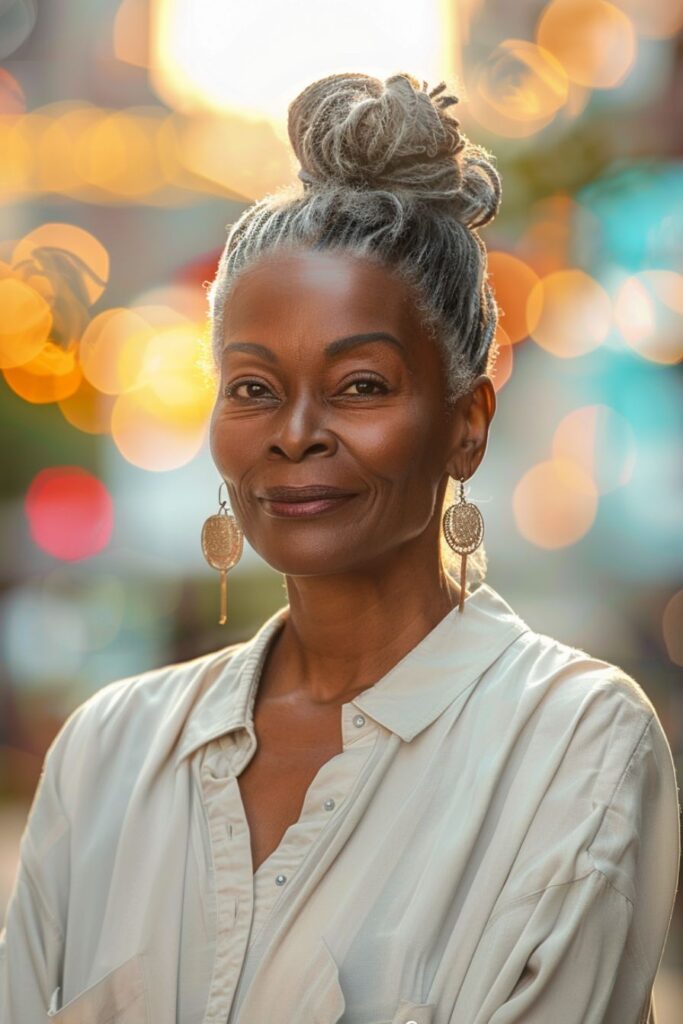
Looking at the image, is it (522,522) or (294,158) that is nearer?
(294,158)

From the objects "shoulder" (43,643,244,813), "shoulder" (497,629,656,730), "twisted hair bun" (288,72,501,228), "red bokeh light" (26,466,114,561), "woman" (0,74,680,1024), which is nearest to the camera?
"woman" (0,74,680,1024)

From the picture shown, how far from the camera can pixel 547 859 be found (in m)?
1.84

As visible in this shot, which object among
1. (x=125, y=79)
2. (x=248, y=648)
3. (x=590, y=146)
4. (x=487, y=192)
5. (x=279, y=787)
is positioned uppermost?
(x=125, y=79)

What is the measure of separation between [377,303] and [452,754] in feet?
2.25

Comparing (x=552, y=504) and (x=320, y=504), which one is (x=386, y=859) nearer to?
(x=320, y=504)

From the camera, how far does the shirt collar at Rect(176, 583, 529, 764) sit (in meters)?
2.13

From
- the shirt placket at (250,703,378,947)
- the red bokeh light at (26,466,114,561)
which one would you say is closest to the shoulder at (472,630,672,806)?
the shirt placket at (250,703,378,947)

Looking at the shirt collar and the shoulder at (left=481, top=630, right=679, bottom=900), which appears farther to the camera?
the shirt collar

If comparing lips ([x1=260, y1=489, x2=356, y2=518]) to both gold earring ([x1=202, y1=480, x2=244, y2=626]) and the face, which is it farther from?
gold earring ([x1=202, y1=480, x2=244, y2=626])

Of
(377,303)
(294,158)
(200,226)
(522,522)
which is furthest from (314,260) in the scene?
(200,226)

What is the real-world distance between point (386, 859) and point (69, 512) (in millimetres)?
6896

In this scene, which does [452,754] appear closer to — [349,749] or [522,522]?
[349,749]

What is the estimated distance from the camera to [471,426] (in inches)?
89.4

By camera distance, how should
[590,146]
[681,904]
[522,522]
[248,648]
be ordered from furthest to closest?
[522,522], [590,146], [681,904], [248,648]
